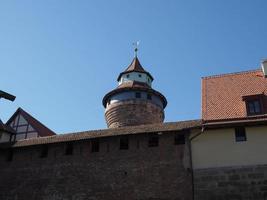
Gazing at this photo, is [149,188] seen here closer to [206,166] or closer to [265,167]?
[206,166]

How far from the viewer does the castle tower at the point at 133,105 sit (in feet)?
84.4

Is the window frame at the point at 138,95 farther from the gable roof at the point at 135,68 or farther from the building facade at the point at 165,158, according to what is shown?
the building facade at the point at 165,158

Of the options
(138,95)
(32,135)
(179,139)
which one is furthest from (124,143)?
(32,135)

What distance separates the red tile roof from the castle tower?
6.16 metres

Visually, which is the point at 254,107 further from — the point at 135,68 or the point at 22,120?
the point at 22,120

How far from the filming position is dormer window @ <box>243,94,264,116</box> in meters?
16.9

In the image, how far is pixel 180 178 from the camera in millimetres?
16797

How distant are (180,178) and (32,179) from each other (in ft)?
23.3

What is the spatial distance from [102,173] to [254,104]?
702cm

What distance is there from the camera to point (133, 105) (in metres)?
25.8

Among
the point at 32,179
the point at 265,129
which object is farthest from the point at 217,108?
the point at 32,179

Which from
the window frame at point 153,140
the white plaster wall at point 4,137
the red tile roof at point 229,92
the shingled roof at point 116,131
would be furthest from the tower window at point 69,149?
the red tile roof at point 229,92

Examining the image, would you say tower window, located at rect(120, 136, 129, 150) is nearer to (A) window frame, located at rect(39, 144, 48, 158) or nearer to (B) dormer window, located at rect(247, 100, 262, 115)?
(A) window frame, located at rect(39, 144, 48, 158)

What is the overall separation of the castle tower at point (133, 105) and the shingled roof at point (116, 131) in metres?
6.37
